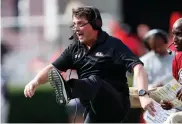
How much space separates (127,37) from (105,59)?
833 centimetres

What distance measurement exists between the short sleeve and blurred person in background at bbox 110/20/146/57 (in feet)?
23.3

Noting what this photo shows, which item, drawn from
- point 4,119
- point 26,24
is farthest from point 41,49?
point 4,119

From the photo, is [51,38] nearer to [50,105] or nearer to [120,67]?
[50,105]

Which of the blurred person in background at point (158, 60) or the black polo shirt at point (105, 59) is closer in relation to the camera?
the black polo shirt at point (105, 59)

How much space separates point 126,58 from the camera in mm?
7043

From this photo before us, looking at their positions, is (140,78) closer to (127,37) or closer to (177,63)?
(177,63)

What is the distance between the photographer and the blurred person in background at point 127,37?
14617mm

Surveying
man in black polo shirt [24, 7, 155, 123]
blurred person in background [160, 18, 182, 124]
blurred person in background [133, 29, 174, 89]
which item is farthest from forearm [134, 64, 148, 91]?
blurred person in background [133, 29, 174, 89]

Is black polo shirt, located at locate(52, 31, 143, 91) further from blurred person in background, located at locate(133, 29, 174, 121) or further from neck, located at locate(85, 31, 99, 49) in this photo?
blurred person in background, located at locate(133, 29, 174, 121)

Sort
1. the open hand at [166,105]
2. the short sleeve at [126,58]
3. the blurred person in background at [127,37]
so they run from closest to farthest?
the open hand at [166,105] → the short sleeve at [126,58] → the blurred person in background at [127,37]

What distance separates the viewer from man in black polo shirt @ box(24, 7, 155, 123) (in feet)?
23.1

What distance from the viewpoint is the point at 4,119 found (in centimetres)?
1238

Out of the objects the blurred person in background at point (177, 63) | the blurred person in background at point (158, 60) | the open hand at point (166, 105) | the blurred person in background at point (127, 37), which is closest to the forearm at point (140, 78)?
the open hand at point (166, 105)

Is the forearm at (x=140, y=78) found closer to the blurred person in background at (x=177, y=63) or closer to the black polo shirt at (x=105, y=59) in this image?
the black polo shirt at (x=105, y=59)
